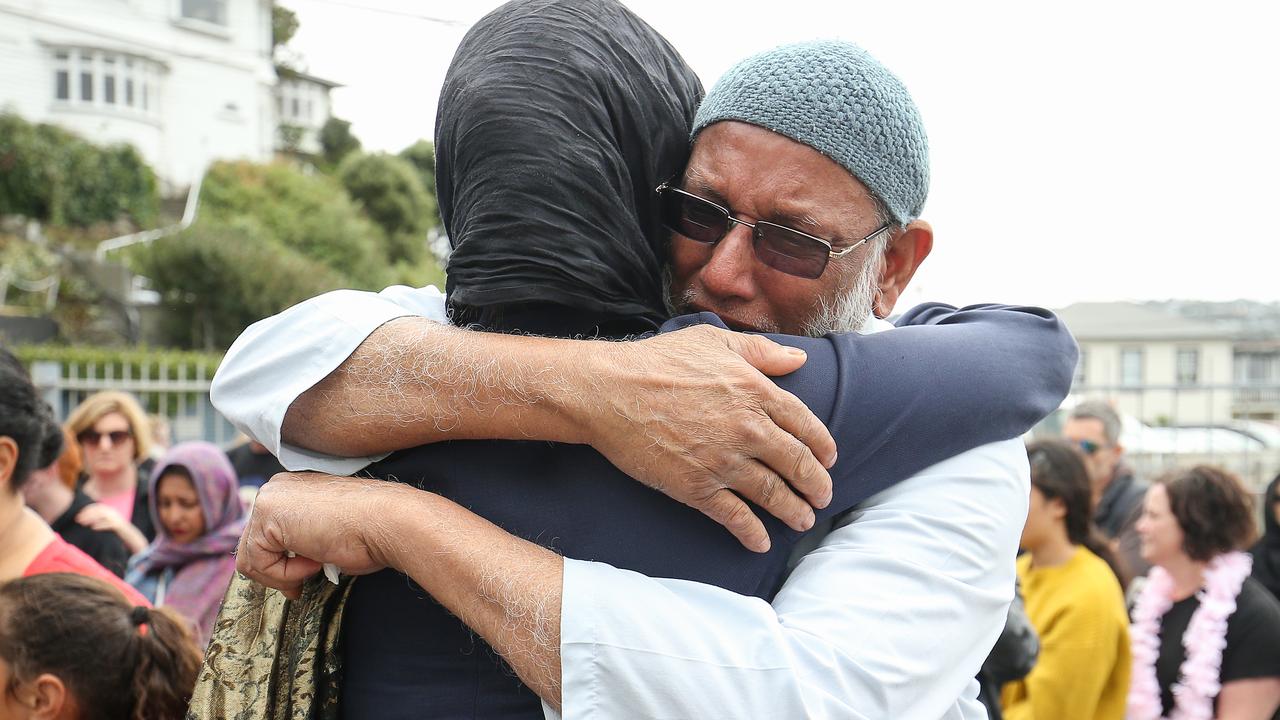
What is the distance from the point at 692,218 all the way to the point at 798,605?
2.00 feet

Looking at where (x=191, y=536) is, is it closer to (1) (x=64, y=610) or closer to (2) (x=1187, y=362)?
(1) (x=64, y=610)

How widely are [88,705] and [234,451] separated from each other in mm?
5886

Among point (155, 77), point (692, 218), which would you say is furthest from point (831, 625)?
point (155, 77)

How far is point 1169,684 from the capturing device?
4141mm

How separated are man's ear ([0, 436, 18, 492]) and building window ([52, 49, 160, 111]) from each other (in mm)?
42154

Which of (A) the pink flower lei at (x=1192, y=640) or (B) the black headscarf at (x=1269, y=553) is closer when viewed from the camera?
(A) the pink flower lei at (x=1192, y=640)

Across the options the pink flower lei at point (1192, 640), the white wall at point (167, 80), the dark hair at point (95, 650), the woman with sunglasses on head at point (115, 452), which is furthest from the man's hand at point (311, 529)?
the white wall at point (167, 80)

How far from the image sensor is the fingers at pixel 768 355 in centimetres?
117

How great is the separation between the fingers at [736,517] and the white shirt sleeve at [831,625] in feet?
0.22

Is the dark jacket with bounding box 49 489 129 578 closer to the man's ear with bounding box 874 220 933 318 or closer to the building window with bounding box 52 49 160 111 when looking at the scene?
the man's ear with bounding box 874 220 933 318

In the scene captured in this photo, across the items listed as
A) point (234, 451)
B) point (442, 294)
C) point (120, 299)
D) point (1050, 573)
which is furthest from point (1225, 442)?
point (120, 299)

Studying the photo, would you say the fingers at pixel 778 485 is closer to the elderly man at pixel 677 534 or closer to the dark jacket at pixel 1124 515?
the elderly man at pixel 677 534

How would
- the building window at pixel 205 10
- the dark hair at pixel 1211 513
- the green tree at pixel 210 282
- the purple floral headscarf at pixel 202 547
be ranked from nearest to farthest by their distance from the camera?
the dark hair at pixel 1211 513 < the purple floral headscarf at pixel 202 547 < the green tree at pixel 210 282 < the building window at pixel 205 10

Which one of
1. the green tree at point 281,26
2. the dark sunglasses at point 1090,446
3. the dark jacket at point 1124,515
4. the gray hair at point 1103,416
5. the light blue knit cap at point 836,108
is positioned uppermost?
the green tree at point 281,26
